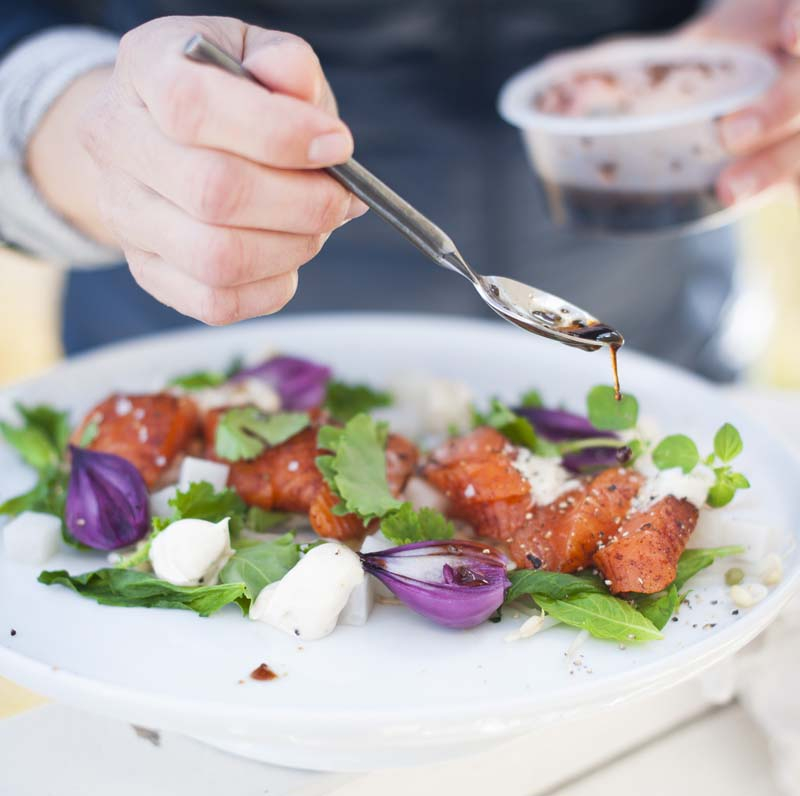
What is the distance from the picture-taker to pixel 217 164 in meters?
0.89

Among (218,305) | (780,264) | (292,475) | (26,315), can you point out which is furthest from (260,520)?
(780,264)

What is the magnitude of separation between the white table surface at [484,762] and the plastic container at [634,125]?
2.70ft

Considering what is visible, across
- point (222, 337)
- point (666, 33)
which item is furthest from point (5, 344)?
point (666, 33)

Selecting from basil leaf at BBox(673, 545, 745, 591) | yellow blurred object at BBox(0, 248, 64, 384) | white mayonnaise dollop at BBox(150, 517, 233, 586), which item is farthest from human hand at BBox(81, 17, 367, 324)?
yellow blurred object at BBox(0, 248, 64, 384)

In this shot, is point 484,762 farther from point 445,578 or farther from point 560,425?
point 560,425

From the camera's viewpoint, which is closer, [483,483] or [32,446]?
[483,483]

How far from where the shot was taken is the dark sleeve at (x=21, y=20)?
1.78 metres

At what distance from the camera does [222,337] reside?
1.98m

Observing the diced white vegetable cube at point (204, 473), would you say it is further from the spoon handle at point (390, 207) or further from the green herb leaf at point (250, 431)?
the spoon handle at point (390, 207)

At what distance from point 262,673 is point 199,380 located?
0.85m

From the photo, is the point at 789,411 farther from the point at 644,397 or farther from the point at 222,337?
the point at 222,337

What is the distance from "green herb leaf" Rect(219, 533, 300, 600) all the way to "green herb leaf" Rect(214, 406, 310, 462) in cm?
21

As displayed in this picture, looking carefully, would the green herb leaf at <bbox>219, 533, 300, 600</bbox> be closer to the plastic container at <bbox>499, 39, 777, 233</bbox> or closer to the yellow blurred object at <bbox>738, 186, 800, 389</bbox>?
the plastic container at <bbox>499, 39, 777, 233</bbox>

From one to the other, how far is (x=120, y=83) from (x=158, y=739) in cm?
77
